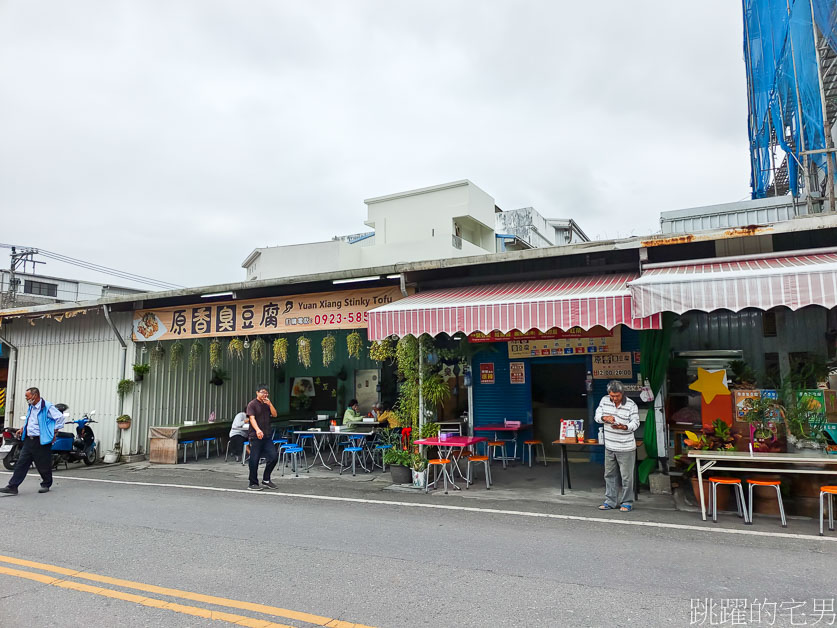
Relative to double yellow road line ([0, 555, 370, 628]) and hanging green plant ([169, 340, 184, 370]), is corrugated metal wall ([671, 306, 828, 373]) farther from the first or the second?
hanging green plant ([169, 340, 184, 370])

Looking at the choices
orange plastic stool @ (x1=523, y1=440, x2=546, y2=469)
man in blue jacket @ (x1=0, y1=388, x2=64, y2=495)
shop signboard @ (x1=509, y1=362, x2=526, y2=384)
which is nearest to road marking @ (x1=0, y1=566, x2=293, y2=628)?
man in blue jacket @ (x1=0, y1=388, x2=64, y2=495)

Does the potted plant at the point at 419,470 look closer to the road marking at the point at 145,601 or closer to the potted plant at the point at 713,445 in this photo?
the potted plant at the point at 713,445

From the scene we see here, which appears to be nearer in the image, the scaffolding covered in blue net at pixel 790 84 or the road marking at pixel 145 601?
the road marking at pixel 145 601

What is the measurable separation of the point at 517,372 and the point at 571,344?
4.32 feet

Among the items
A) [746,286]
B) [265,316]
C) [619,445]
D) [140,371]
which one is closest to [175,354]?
[140,371]

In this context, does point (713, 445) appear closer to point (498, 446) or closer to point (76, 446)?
point (498, 446)

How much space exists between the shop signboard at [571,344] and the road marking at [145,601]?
742 cm

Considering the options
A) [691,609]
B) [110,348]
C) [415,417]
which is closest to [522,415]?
[415,417]

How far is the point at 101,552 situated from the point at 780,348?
10454 millimetres

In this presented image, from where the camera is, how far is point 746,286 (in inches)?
250

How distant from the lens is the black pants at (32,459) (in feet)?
29.0

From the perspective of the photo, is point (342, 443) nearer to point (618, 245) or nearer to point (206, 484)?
point (206, 484)

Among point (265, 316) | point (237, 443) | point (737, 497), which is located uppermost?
point (265, 316)

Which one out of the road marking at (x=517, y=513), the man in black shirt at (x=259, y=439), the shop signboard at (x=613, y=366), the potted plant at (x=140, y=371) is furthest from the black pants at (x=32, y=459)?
the shop signboard at (x=613, y=366)
